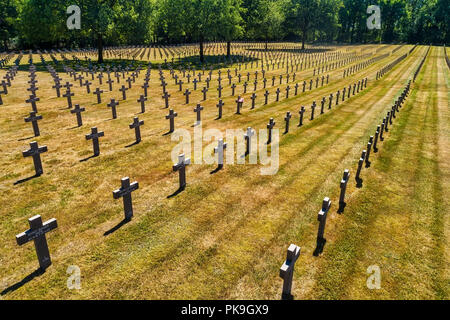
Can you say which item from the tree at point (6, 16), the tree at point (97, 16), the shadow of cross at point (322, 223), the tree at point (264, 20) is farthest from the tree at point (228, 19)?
the tree at point (6, 16)

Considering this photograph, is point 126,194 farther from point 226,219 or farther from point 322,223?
point 322,223

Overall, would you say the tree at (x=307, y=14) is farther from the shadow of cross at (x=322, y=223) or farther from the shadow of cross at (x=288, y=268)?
the shadow of cross at (x=288, y=268)

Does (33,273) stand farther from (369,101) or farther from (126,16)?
(126,16)

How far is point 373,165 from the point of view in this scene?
1138 centimetres

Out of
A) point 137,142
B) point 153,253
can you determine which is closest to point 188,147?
point 137,142

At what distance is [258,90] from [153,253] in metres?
23.5

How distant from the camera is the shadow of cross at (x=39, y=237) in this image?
543cm

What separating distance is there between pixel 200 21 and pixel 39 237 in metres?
48.0

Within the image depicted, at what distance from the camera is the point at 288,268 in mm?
4918

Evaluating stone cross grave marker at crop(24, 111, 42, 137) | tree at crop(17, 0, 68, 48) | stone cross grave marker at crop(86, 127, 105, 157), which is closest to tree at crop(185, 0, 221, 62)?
tree at crop(17, 0, 68, 48)

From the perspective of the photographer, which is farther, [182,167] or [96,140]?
[96,140]

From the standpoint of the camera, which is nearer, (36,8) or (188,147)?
(188,147)

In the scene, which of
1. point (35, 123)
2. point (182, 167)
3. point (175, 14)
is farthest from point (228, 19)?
point (182, 167)
